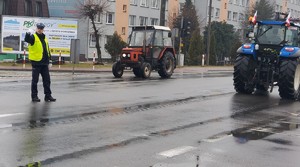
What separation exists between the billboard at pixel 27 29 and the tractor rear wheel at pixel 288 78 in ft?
70.4

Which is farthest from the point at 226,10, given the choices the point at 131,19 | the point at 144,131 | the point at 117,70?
the point at 144,131

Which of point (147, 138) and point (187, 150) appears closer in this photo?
point (187, 150)

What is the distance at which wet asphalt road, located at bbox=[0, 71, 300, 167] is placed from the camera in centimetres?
653

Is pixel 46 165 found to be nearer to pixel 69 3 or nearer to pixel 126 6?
pixel 69 3

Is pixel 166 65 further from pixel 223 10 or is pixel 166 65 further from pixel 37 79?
pixel 223 10

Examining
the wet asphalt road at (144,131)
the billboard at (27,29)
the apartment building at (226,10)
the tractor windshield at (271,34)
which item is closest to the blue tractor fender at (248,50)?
the tractor windshield at (271,34)

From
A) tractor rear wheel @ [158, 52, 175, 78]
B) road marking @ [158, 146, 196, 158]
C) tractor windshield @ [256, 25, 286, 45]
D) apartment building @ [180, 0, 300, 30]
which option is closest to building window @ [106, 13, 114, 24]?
apartment building @ [180, 0, 300, 30]

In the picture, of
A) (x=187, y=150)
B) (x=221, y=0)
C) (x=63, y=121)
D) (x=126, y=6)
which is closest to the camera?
(x=187, y=150)

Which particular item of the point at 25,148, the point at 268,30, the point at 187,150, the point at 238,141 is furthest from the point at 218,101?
the point at 25,148

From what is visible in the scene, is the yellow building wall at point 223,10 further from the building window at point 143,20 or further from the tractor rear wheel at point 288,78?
the tractor rear wheel at point 288,78

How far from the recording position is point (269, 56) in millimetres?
16156

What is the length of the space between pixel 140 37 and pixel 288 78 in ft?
31.1

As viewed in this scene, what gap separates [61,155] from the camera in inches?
254

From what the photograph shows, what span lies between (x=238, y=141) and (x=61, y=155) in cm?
298
